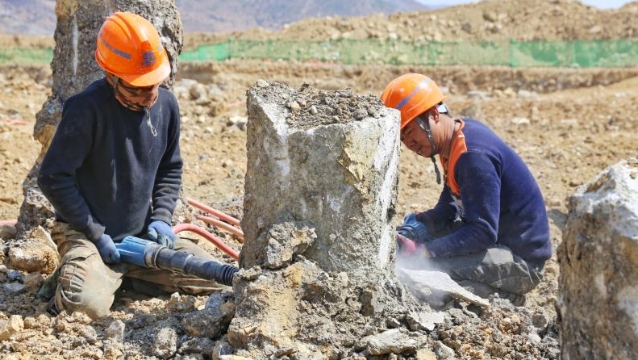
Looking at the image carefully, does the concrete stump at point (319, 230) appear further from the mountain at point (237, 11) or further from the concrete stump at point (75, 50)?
the mountain at point (237, 11)

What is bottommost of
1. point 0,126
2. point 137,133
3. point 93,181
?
point 0,126

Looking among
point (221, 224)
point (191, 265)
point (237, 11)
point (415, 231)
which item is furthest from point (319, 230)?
point (237, 11)

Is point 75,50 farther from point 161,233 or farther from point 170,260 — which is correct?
point 170,260

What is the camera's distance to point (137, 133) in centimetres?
452

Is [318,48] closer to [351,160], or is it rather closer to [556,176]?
[556,176]

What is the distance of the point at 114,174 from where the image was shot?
4.52 m

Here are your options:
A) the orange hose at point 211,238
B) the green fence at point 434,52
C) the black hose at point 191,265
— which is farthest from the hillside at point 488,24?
the black hose at point 191,265

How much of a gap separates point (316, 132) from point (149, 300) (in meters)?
1.82

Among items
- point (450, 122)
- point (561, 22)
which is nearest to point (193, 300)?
point (450, 122)

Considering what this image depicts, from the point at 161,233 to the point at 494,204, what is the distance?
1.95m

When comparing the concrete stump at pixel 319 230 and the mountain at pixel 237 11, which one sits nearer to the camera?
the concrete stump at pixel 319 230

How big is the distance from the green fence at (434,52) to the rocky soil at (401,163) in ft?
5.51

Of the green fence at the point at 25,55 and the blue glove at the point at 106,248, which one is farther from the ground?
the blue glove at the point at 106,248

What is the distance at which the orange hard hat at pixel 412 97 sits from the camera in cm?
447
